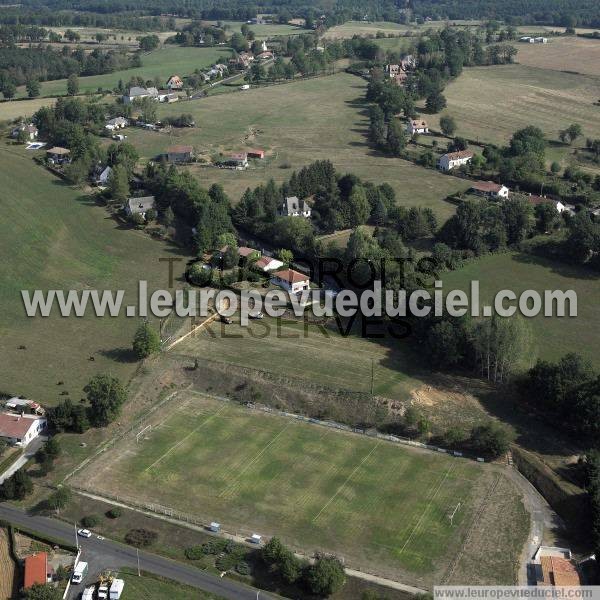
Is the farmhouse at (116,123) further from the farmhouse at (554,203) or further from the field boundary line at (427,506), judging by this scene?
the field boundary line at (427,506)

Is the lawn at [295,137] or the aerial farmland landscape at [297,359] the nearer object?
the aerial farmland landscape at [297,359]

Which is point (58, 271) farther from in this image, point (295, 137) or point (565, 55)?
point (565, 55)

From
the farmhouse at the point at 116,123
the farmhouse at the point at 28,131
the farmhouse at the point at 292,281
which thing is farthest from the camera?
the farmhouse at the point at 116,123

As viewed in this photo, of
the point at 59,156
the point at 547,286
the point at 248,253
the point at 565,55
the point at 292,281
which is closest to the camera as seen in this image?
the point at 292,281

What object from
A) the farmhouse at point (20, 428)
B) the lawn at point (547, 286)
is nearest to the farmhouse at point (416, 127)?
the lawn at point (547, 286)

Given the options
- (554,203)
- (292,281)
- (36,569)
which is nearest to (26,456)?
(36,569)
